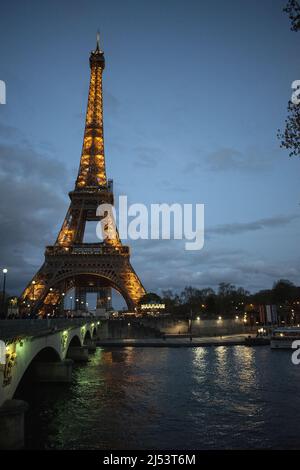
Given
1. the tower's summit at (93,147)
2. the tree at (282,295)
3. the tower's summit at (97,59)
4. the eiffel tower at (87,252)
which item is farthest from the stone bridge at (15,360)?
the tree at (282,295)

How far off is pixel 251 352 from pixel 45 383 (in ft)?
111

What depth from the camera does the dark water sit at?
19078 mm

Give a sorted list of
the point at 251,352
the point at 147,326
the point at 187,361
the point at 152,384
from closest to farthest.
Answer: the point at 152,384 → the point at 187,361 → the point at 251,352 → the point at 147,326

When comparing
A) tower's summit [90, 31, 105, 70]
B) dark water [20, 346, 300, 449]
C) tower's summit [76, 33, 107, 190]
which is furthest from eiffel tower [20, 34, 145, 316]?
dark water [20, 346, 300, 449]

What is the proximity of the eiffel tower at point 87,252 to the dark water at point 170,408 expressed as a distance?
4168cm

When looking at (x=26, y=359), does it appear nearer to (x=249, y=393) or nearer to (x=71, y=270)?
(x=249, y=393)

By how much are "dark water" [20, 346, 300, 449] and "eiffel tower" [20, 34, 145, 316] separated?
41.7 m

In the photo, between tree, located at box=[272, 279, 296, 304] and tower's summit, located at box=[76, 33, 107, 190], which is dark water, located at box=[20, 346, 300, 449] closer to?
tower's summit, located at box=[76, 33, 107, 190]

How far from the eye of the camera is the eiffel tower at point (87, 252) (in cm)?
8556

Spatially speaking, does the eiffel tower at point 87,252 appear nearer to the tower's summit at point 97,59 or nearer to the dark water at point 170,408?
the tower's summit at point 97,59

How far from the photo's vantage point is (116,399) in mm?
28062

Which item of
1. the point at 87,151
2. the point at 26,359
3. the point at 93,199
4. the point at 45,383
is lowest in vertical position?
A: the point at 45,383
